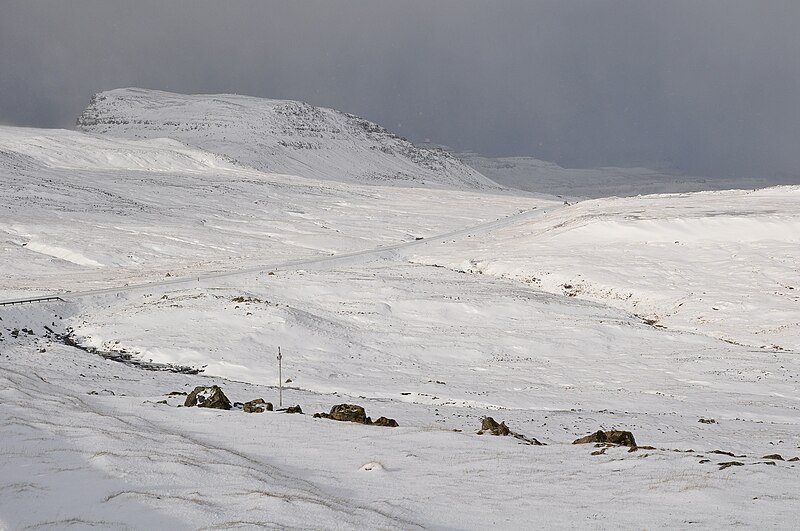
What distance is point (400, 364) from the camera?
1321 inches

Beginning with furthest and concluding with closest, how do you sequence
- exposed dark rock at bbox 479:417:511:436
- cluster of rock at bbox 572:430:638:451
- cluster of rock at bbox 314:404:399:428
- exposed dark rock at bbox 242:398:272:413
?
exposed dark rock at bbox 242:398:272:413, cluster of rock at bbox 314:404:399:428, exposed dark rock at bbox 479:417:511:436, cluster of rock at bbox 572:430:638:451

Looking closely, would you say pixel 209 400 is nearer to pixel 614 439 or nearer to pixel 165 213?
pixel 614 439

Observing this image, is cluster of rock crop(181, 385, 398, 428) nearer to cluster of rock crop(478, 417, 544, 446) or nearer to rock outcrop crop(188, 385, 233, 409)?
rock outcrop crop(188, 385, 233, 409)

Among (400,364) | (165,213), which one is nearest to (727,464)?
(400,364)

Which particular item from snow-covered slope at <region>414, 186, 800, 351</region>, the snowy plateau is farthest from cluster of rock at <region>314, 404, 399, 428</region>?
snow-covered slope at <region>414, 186, 800, 351</region>

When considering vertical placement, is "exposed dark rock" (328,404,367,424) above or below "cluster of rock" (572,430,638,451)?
above

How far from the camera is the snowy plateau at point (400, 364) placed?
12047mm

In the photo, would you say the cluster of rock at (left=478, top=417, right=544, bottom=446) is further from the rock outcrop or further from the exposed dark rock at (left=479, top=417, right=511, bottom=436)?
the rock outcrop

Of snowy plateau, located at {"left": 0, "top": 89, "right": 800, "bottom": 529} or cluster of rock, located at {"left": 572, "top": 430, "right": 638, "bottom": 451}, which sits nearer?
snowy plateau, located at {"left": 0, "top": 89, "right": 800, "bottom": 529}

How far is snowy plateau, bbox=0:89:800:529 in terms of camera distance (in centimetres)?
1205

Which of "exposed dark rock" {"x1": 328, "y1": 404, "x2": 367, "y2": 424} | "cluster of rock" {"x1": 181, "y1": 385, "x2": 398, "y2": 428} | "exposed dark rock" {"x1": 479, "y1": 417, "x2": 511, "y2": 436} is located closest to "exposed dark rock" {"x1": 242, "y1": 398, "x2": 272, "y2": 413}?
"cluster of rock" {"x1": 181, "y1": 385, "x2": 398, "y2": 428}

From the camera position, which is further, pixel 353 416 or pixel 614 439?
pixel 353 416

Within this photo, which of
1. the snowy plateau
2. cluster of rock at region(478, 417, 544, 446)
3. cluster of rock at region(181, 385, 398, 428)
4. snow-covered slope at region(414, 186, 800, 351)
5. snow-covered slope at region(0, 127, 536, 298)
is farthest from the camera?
snow-covered slope at region(0, 127, 536, 298)

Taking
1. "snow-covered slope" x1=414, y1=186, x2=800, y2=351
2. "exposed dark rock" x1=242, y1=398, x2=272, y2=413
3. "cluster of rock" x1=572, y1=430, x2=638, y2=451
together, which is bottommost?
"cluster of rock" x1=572, y1=430, x2=638, y2=451
